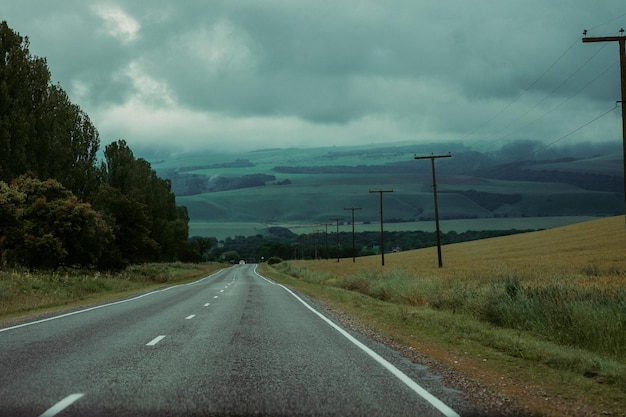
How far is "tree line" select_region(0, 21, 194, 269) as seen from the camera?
4241 cm

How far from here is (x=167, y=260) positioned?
11219 centimetres

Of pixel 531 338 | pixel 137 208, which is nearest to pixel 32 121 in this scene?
pixel 137 208

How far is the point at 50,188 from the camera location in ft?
149

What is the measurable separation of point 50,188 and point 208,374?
131 ft

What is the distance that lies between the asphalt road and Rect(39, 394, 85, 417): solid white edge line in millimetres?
11

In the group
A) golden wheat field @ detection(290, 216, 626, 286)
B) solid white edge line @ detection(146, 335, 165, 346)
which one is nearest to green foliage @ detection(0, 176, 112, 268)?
golden wheat field @ detection(290, 216, 626, 286)

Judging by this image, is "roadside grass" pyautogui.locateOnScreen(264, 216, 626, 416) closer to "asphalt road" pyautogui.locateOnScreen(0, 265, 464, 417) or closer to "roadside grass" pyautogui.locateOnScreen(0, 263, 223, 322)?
"asphalt road" pyautogui.locateOnScreen(0, 265, 464, 417)

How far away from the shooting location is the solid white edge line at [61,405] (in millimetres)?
6727

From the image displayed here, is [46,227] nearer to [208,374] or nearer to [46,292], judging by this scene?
[46,292]

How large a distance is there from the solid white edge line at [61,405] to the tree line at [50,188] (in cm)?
3523

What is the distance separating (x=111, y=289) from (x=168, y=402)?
35.3 m

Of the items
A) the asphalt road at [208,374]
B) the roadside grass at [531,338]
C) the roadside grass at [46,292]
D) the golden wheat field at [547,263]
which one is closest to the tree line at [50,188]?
the roadside grass at [46,292]

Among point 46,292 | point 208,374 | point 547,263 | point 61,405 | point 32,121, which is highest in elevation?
point 32,121

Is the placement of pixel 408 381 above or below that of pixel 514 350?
above
